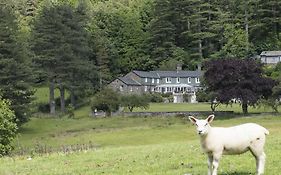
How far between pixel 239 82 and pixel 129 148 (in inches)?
1699

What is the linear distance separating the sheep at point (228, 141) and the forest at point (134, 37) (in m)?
70.5

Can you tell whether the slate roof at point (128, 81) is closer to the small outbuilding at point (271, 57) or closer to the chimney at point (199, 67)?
the chimney at point (199, 67)

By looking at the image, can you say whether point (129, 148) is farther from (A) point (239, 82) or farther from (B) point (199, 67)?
(B) point (199, 67)

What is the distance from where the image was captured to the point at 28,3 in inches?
5448

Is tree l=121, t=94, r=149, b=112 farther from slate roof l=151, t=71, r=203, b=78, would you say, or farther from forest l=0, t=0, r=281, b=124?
slate roof l=151, t=71, r=203, b=78

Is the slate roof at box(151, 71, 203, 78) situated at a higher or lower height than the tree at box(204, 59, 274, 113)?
higher

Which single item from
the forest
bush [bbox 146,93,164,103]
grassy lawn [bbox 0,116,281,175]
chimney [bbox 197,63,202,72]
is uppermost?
the forest

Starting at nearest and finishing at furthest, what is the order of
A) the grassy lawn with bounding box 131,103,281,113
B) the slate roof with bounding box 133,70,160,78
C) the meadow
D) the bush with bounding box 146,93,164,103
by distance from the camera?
the meadow, the grassy lawn with bounding box 131,103,281,113, the bush with bounding box 146,93,164,103, the slate roof with bounding box 133,70,160,78

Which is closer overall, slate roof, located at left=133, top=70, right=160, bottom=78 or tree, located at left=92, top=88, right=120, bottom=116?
tree, located at left=92, top=88, right=120, bottom=116

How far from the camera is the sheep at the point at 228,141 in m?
12.7

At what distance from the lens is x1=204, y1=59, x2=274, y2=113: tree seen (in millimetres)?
67688

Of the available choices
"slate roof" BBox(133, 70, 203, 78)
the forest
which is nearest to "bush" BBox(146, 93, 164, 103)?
"slate roof" BBox(133, 70, 203, 78)

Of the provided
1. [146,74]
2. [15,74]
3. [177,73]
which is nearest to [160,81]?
[146,74]

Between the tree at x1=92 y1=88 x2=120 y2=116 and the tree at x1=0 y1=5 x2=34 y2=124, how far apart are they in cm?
1070
